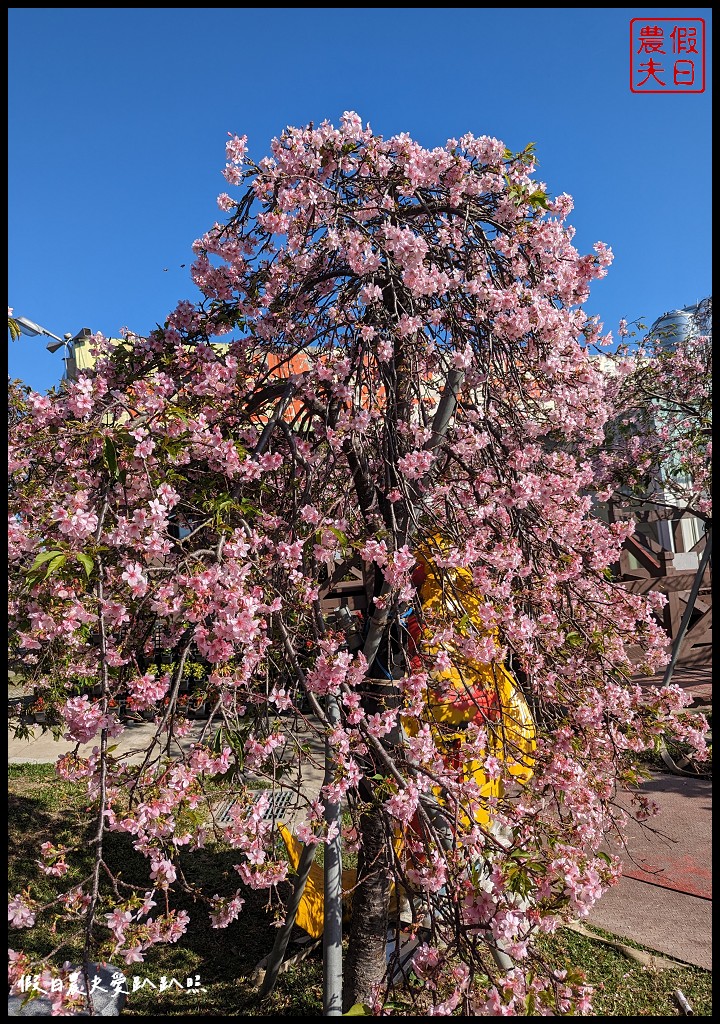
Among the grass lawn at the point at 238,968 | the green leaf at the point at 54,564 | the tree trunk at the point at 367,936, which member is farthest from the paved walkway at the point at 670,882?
the green leaf at the point at 54,564

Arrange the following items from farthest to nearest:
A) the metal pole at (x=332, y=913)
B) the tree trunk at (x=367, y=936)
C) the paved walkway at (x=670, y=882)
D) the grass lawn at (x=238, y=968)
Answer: the paved walkway at (x=670, y=882) < the grass lawn at (x=238, y=968) < the tree trunk at (x=367, y=936) < the metal pole at (x=332, y=913)

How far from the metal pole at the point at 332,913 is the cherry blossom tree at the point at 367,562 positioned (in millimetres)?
68

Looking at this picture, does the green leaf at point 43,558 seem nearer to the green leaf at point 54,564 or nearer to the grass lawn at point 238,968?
the green leaf at point 54,564

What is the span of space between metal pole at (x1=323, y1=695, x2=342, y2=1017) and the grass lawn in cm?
28

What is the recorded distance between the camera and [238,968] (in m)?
3.81

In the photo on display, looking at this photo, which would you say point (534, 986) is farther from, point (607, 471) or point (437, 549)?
point (607, 471)

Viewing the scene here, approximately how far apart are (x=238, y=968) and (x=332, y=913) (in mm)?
1524

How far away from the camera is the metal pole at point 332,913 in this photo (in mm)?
2660

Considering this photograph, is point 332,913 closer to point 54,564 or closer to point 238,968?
point 238,968

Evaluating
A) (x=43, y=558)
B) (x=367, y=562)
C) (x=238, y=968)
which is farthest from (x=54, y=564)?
(x=238, y=968)

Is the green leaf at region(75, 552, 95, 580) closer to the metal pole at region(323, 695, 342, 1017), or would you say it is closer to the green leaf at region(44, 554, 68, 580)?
the green leaf at region(44, 554, 68, 580)

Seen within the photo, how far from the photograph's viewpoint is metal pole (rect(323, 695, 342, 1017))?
2.66 metres

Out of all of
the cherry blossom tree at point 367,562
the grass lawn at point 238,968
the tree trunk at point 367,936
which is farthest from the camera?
the grass lawn at point 238,968

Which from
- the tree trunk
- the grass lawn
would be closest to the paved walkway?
Answer: the grass lawn
